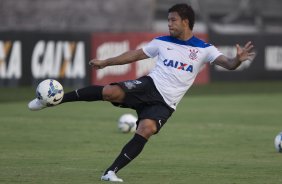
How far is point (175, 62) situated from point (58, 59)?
17323 mm

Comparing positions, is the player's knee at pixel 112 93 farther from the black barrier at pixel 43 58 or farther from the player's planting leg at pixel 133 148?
the black barrier at pixel 43 58

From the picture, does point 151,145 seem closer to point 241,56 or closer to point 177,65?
point 177,65

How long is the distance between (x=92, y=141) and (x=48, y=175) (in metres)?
4.76

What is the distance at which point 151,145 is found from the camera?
15359 mm

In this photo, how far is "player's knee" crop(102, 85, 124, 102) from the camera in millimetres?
10844

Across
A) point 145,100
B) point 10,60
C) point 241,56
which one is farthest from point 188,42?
point 10,60

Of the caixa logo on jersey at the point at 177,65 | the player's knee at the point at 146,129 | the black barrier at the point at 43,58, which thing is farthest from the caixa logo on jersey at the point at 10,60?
the player's knee at the point at 146,129

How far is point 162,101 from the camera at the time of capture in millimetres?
11055

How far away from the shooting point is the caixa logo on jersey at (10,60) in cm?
2661

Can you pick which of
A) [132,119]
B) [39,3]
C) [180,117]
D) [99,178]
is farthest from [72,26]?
[99,178]

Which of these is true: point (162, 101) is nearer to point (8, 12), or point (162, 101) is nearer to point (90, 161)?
point (90, 161)

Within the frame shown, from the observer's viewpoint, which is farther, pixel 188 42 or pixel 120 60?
pixel 188 42

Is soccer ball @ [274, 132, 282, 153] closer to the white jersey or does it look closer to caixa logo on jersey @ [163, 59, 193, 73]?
the white jersey

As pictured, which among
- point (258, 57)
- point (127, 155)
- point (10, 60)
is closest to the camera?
point (127, 155)
